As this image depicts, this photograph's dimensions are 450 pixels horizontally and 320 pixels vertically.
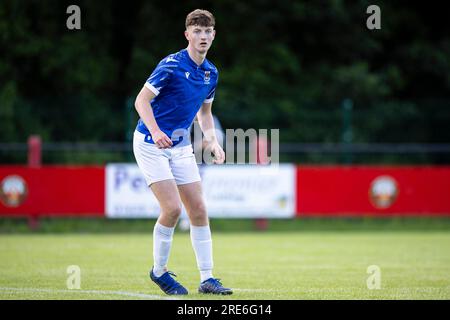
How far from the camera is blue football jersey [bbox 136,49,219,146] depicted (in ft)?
25.4

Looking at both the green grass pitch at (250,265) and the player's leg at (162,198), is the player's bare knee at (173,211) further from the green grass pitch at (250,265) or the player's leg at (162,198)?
the green grass pitch at (250,265)

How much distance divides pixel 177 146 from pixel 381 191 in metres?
11.9

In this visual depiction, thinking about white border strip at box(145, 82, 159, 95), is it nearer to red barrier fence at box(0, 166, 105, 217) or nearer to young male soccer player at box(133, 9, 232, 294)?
young male soccer player at box(133, 9, 232, 294)

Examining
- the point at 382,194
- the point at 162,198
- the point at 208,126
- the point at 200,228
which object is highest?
the point at 208,126

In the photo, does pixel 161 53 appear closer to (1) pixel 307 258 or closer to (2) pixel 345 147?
(2) pixel 345 147

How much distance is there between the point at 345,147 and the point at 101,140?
20.7 feet

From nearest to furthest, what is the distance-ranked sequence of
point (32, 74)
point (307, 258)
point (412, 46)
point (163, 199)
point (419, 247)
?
point (163, 199), point (307, 258), point (419, 247), point (32, 74), point (412, 46)

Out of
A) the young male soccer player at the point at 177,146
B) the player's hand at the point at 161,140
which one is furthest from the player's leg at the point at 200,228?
the player's hand at the point at 161,140

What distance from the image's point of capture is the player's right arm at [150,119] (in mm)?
7449

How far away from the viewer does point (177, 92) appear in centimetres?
785

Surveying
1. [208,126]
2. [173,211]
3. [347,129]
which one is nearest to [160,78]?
[208,126]

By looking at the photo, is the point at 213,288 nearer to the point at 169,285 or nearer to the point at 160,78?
the point at 169,285

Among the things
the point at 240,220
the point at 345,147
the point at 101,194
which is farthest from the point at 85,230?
the point at 345,147

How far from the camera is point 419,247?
46.7 feet
